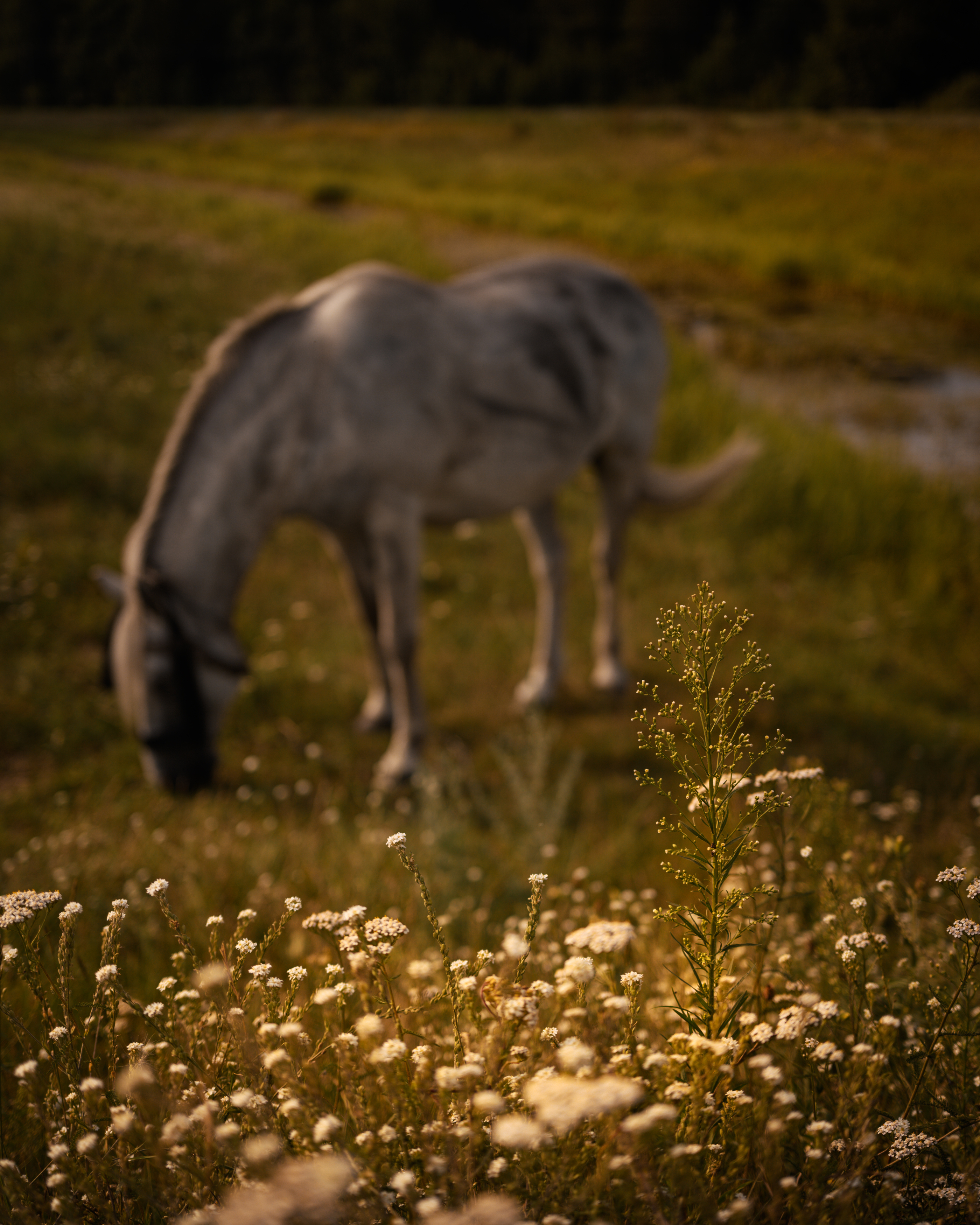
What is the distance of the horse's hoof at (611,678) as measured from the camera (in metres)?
5.08

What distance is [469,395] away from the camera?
4062 mm

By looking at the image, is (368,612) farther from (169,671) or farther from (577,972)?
(577,972)

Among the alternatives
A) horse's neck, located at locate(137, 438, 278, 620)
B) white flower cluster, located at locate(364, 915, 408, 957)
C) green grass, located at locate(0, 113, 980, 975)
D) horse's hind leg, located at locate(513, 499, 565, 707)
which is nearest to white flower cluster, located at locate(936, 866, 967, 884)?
white flower cluster, located at locate(364, 915, 408, 957)

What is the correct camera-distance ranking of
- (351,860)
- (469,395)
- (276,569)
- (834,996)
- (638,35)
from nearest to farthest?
(834,996) < (351,860) < (469,395) < (638,35) < (276,569)

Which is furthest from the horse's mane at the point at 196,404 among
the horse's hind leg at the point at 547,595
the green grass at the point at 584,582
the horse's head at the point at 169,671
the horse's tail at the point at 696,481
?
the horse's tail at the point at 696,481

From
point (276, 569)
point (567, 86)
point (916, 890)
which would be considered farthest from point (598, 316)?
point (916, 890)

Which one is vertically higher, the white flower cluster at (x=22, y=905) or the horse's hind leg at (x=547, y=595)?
the white flower cluster at (x=22, y=905)

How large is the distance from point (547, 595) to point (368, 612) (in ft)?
3.97

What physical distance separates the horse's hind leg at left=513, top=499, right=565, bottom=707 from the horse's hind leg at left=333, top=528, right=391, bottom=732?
2.69 feet

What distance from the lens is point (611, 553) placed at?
5145 millimetres

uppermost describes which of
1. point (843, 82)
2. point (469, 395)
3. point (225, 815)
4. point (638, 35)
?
point (638, 35)

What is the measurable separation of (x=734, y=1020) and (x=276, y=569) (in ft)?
17.6

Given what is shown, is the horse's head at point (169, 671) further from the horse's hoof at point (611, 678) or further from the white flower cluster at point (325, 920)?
the horse's hoof at point (611, 678)

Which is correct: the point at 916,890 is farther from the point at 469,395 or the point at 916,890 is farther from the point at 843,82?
the point at 843,82
